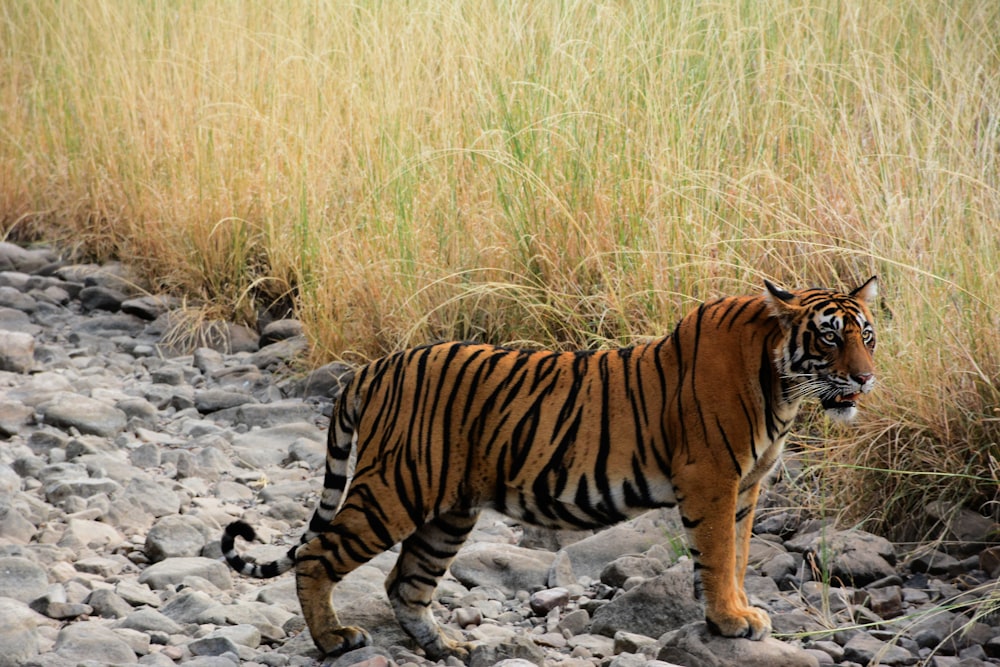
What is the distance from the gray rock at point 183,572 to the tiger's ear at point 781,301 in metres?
2.14

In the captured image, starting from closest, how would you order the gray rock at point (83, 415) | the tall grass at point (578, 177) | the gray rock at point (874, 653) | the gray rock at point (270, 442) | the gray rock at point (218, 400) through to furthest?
the gray rock at point (874, 653) → the tall grass at point (578, 177) → the gray rock at point (270, 442) → the gray rock at point (83, 415) → the gray rock at point (218, 400)

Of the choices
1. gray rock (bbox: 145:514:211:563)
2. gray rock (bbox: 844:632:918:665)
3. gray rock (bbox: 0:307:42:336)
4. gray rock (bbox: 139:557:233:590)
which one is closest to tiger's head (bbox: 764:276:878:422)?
gray rock (bbox: 844:632:918:665)

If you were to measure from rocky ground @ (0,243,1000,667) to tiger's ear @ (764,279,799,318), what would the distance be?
3.02 ft

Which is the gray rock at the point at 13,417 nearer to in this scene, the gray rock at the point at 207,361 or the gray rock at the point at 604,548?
the gray rock at the point at 207,361

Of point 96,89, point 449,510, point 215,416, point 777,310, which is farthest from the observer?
point 96,89

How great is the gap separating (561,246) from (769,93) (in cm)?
134

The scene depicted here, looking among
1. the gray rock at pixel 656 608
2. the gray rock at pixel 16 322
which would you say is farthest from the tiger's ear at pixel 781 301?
the gray rock at pixel 16 322

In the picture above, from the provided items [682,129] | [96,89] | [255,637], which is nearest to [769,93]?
[682,129]

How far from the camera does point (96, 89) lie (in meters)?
8.74

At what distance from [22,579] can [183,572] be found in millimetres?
517

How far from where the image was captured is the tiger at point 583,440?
3.34 meters

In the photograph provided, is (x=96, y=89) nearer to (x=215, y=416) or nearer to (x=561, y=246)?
(x=215, y=416)

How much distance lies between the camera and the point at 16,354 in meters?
6.57

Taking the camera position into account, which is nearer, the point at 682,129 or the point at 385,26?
the point at 682,129
